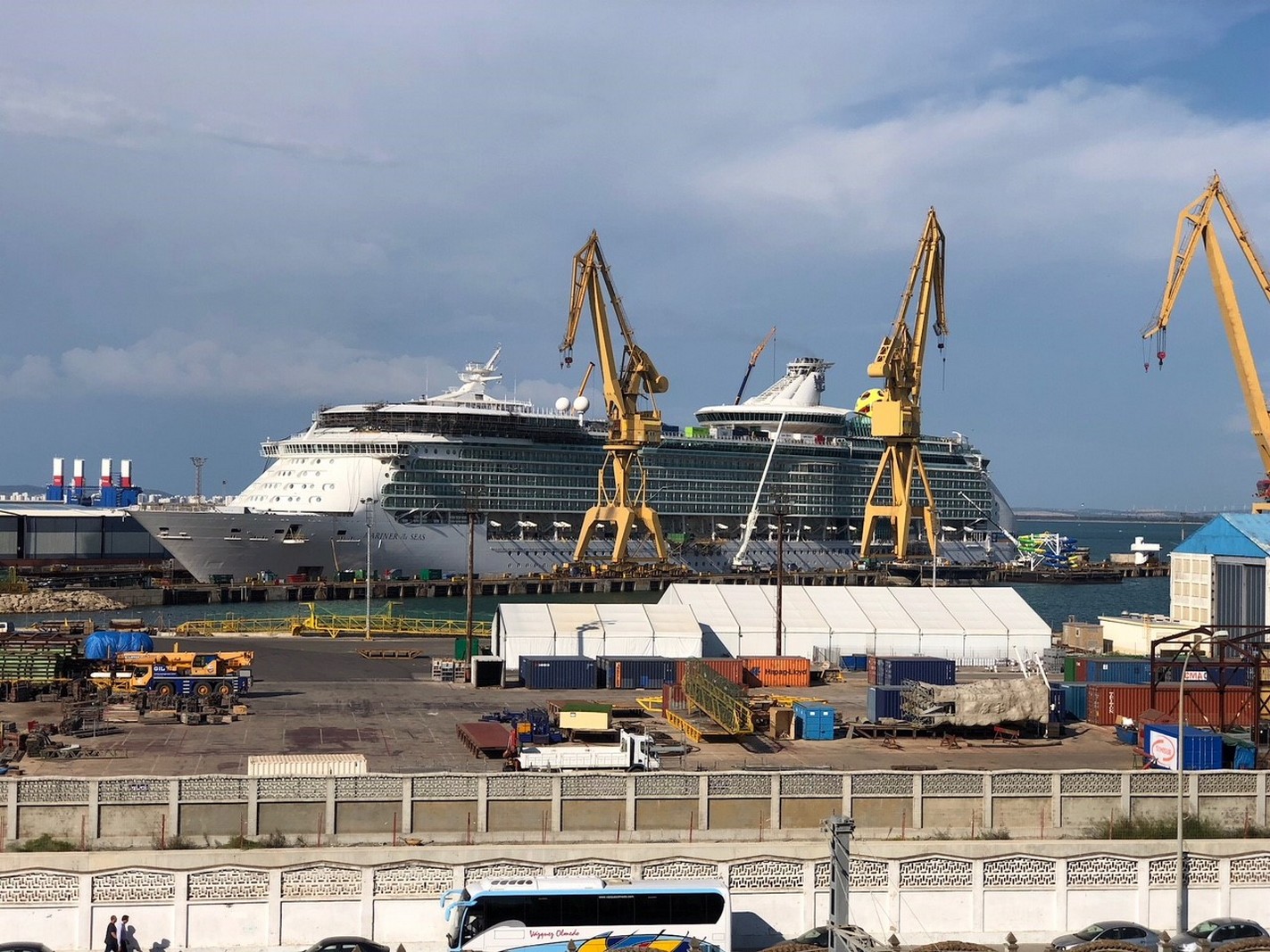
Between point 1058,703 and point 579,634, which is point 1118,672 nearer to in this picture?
point 1058,703

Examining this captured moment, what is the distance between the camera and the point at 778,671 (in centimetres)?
4375

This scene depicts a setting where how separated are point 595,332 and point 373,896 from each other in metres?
73.5

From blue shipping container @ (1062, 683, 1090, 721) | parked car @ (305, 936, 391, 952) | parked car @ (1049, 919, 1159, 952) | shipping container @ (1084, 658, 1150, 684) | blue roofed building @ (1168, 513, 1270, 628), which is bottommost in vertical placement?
parked car @ (305, 936, 391, 952)

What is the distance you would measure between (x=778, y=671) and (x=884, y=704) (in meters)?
7.65

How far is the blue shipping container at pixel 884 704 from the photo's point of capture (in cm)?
3628

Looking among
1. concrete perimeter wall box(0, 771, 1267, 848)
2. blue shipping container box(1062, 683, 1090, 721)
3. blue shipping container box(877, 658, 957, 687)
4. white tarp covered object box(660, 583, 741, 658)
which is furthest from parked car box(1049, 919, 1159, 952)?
white tarp covered object box(660, 583, 741, 658)

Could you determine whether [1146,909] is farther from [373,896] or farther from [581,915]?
[373,896]

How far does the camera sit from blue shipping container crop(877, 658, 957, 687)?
4228 cm

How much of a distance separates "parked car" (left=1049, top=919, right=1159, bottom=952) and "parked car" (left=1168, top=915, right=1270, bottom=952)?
0.34 metres

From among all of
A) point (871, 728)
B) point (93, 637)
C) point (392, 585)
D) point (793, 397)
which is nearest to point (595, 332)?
point (392, 585)

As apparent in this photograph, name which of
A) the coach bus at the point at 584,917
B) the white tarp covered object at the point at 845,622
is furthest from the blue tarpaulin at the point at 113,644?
the coach bus at the point at 584,917

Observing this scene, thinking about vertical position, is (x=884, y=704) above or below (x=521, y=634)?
below

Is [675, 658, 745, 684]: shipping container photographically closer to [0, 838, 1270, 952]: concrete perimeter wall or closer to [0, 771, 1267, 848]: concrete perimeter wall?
[0, 771, 1267, 848]: concrete perimeter wall

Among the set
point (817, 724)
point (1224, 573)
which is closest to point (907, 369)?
point (1224, 573)
